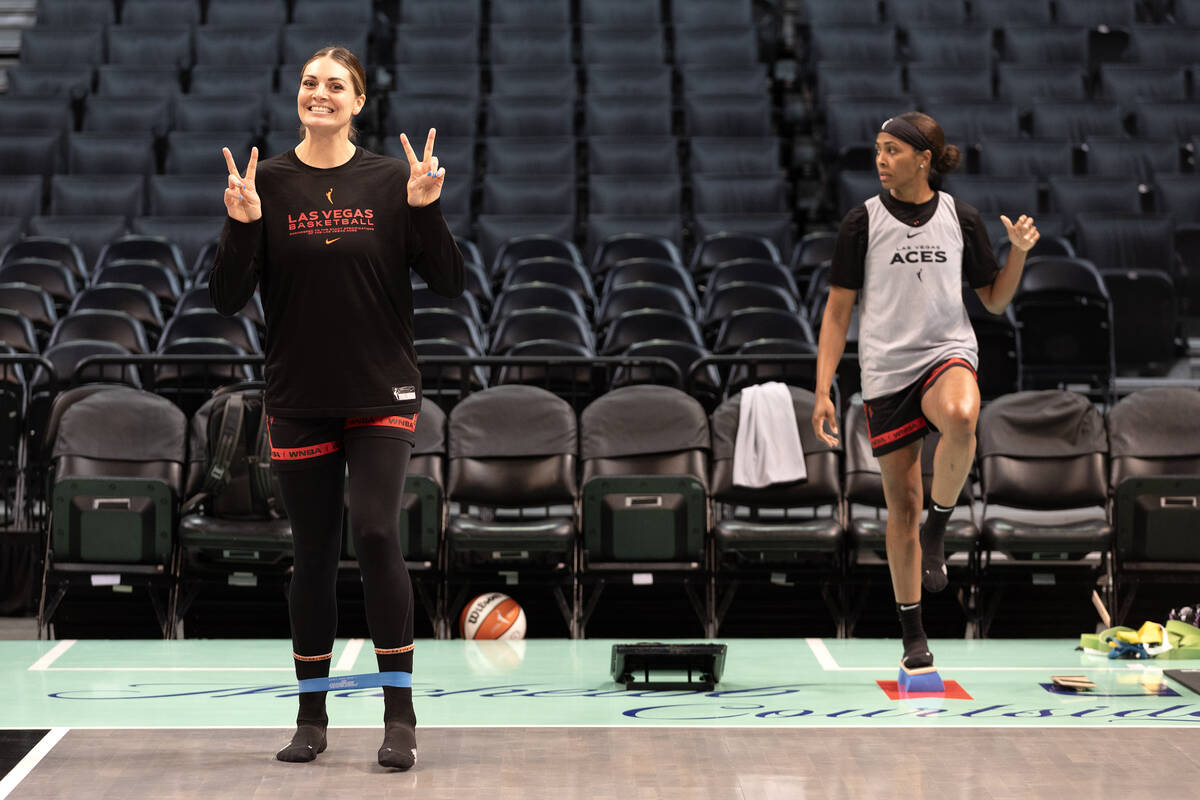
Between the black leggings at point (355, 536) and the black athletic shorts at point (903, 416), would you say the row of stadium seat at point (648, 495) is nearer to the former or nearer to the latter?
the black athletic shorts at point (903, 416)

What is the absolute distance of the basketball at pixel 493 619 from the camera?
5562mm

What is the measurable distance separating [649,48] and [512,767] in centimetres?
1023

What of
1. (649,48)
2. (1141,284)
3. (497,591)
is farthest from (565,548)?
(649,48)

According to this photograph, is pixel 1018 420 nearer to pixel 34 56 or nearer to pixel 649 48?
pixel 649 48

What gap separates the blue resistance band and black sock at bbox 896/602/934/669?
161 centimetres

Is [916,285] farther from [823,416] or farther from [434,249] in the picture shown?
[434,249]

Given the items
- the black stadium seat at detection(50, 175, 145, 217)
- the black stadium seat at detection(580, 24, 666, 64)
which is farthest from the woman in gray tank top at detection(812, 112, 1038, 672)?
the black stadium seat at detection(580, 24, 666, 64)

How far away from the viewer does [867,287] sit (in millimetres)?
4199

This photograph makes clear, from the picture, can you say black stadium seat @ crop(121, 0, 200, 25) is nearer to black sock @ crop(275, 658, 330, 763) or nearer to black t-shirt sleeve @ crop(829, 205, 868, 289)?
black t-shirt sleeve @ crop(829, 205, 868, 289)

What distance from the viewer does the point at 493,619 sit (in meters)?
5.59

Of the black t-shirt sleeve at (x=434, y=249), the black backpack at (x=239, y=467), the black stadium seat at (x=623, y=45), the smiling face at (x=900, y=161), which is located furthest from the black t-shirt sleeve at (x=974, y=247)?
the black stadium seat at (x=623, y=45)

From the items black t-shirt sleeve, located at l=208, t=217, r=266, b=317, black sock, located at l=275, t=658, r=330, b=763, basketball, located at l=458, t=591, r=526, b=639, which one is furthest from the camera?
basketball, located at l=458, t=591, r=526, b=639

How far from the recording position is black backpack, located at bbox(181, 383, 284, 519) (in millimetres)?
5969

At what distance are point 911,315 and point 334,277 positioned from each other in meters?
1.73
